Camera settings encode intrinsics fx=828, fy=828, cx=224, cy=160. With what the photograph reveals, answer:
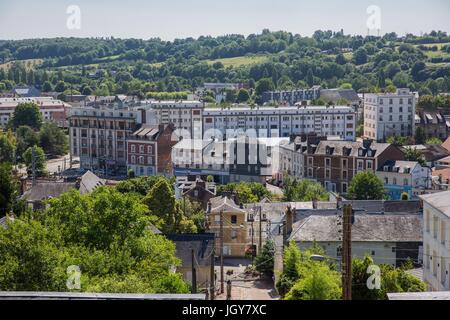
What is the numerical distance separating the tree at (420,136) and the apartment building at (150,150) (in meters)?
9.16

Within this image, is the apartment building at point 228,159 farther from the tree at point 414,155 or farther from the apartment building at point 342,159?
the tree at point 414,155

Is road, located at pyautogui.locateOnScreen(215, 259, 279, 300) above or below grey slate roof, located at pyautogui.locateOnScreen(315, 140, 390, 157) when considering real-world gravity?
below

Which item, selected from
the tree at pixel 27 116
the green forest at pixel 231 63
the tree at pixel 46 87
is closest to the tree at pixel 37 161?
the tree at pixel 27 116

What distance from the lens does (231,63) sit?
63875mm

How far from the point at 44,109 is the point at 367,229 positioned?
1266 inches

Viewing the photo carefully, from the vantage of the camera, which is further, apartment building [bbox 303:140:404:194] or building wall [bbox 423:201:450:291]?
apartment building [bbox 303:140:404:194]

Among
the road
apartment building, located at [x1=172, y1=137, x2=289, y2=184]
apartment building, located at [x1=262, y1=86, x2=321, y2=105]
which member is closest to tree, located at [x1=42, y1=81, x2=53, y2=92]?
apartment building, located at [x1=262, y1=86, x2=321, y2=105]

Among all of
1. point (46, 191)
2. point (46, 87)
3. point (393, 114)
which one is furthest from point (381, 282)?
point (46, 87)

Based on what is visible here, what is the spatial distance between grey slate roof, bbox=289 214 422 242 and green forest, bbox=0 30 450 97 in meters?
34.8

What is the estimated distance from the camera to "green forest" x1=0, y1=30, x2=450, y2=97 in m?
51.7

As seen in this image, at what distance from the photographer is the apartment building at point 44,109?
3934cm

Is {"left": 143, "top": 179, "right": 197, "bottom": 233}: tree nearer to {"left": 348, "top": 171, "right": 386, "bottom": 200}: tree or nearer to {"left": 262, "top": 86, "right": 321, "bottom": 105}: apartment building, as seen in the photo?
{"left": 348, "top": 171, "right": 386, "bottom": 200}: tree

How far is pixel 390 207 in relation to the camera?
1428cm
